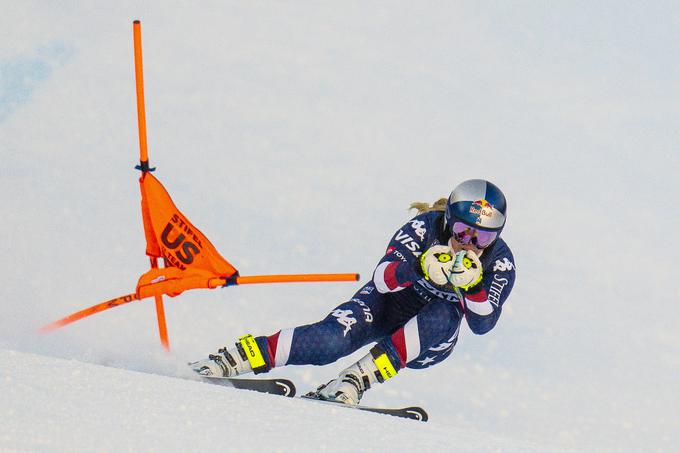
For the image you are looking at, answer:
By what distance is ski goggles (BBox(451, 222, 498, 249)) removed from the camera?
5.31 m

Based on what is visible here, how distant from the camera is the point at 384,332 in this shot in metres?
5.70

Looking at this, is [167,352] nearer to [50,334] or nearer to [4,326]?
[50,334]

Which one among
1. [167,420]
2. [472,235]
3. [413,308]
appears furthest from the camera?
[413,308]

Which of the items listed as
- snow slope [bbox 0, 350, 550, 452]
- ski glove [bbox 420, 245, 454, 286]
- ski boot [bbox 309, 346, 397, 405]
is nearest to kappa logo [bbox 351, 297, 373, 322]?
ski boot [bbox 309, 346, 397, 405]

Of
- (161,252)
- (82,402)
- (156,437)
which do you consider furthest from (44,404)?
(161,252)

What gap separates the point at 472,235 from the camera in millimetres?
5320

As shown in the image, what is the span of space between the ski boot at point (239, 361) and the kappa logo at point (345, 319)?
489 mm

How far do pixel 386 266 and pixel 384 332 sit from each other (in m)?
0.50

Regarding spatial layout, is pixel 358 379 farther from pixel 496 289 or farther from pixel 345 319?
pixel 496 289

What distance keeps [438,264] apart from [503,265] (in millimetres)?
682

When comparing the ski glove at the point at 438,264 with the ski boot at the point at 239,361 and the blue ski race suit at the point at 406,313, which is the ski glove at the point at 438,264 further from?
the ski boot at the point at 239,361

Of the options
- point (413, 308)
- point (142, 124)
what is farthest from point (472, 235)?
point (142, 124)

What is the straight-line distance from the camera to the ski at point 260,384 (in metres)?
4.91

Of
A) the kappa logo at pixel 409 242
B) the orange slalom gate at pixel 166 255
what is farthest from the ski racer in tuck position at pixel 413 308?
the orange slalom gate at pixel 166 255
